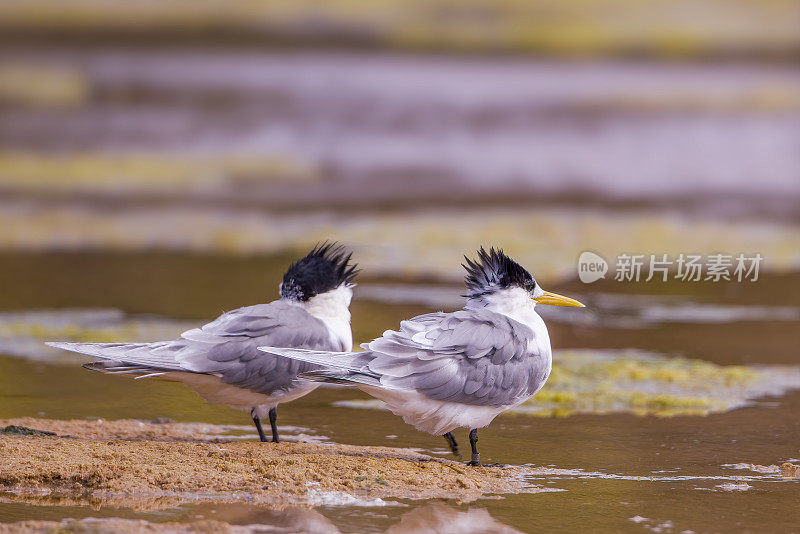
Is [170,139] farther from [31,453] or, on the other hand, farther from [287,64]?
[31,453]

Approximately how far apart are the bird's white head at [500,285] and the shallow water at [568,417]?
27.3 inches

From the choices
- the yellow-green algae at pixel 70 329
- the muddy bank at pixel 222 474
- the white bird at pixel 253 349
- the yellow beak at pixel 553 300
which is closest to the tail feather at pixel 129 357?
the white bird at pixel 253 349

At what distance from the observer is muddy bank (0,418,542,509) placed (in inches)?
187

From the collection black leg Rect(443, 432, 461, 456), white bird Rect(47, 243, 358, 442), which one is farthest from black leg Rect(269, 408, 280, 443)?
black leg Rect(443, 432, 461, 456)

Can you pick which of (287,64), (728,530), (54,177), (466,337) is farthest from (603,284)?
(287,64)

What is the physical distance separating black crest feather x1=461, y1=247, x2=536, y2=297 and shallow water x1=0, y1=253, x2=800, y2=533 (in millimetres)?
760

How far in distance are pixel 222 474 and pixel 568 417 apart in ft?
7.14

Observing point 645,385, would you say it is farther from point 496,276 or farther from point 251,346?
point 251,346

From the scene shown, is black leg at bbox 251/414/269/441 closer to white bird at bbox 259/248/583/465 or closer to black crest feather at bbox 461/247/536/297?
white bird at bbox 259/248/583/465

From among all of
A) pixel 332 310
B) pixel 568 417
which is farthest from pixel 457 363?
pixel 568 417

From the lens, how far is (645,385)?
720 centimetres

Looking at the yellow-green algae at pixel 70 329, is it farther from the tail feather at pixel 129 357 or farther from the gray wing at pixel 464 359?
the gray wing at pixel 464 359

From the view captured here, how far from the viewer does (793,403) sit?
6762 mm
